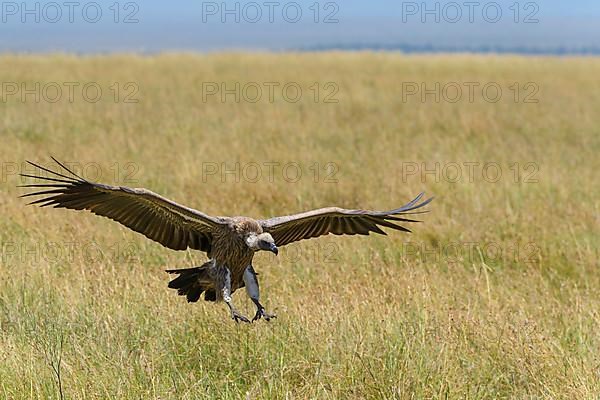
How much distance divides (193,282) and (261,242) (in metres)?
0.73

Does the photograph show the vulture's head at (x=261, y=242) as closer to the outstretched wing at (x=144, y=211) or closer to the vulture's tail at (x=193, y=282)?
the outstretched wing at (x=144, y=211)

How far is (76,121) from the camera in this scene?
11234 millimetres

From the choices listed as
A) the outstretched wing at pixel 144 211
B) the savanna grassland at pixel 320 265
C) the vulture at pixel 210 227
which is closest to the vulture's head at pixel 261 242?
the vulture at pixel 210 227

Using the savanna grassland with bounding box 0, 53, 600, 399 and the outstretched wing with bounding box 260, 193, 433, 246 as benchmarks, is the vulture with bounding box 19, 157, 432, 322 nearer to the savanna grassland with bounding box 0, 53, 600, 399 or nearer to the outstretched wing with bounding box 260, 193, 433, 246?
the outstretched wing with bounding box 260, 193, 433, 246

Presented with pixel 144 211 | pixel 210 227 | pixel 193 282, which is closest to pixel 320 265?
pixel 193 282

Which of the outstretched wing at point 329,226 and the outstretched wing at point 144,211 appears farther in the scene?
the outstretched wing at point 329,226

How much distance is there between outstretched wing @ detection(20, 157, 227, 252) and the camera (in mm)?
4000

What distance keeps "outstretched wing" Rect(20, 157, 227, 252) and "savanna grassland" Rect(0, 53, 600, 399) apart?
0.47 m

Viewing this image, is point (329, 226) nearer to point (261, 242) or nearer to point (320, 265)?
point (261, 242)

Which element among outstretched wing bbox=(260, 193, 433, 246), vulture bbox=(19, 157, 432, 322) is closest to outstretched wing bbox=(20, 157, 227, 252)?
vulture bbox=(19, 157, 432, 322)

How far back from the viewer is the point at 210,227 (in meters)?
4.39

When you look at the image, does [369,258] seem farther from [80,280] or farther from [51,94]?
[51,94]

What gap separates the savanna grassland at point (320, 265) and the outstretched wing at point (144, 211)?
0.47m

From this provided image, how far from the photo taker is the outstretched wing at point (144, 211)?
13.1 ft
